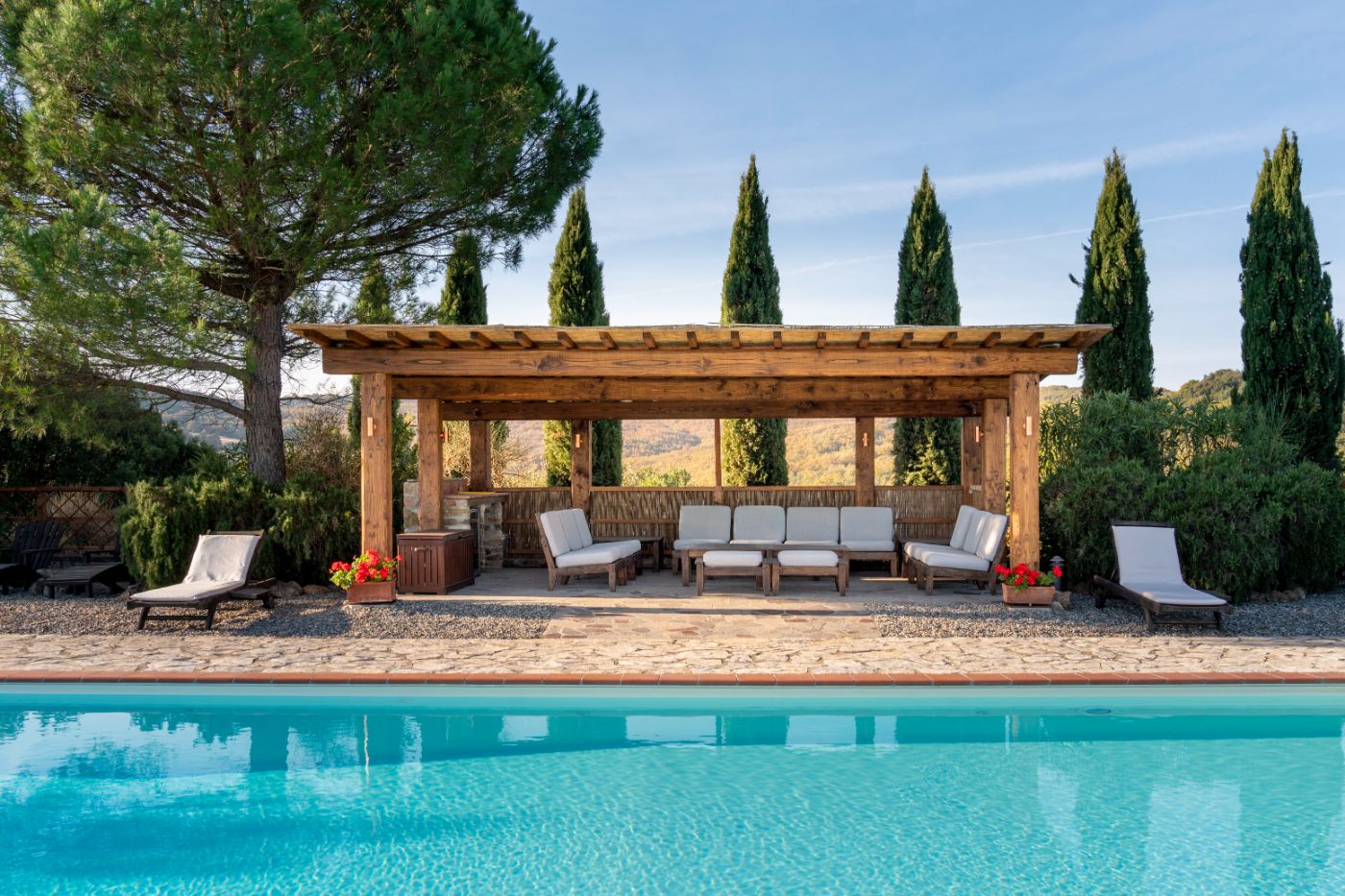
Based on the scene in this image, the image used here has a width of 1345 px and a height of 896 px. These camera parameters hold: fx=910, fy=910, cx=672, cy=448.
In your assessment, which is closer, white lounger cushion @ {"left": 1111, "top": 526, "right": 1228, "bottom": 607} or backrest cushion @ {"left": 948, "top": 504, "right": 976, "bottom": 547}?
white lounger cushion @ {"left": 1111, "top": 526, "right": 1228, "bottom": 607}

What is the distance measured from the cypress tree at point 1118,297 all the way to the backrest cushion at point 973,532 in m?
6.06

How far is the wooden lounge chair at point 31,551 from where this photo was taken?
11.1 m

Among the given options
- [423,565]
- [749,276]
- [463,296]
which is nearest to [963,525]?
[423,565]

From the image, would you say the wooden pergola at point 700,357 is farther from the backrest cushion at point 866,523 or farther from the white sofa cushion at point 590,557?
the backrest cushion at point 866,523

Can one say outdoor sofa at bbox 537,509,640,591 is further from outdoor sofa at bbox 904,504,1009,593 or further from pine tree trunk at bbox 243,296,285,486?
pine tree trunk at bbox 243,296,285,486

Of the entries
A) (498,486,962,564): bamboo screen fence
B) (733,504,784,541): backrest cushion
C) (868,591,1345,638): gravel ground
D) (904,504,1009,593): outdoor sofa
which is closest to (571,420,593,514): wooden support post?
(498,486,962,564): bamboo screen fence

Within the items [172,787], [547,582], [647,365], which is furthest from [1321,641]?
[172,787]

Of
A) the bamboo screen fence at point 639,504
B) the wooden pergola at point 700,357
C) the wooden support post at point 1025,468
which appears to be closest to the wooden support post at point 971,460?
the bamboo screen fence at point 639,504

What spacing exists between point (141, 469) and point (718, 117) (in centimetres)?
1090

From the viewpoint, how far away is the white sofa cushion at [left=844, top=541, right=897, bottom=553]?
11.3m

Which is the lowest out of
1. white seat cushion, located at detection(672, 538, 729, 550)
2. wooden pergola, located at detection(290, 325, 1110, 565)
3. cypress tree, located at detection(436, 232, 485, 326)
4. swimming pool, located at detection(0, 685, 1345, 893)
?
swimming pool, located at detection(0, 685, 1345, 893)

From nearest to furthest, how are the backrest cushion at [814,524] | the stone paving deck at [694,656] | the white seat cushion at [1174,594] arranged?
1. the stone paving deck at [694,656]
2. the white seat cushion at [1174,594]
3. the backrest cushion at [814,524]

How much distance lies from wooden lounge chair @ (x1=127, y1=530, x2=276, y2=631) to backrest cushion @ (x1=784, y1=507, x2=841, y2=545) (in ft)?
21.1

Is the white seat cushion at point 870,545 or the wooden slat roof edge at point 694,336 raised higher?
the wooden slat roof edge at point 694,336
